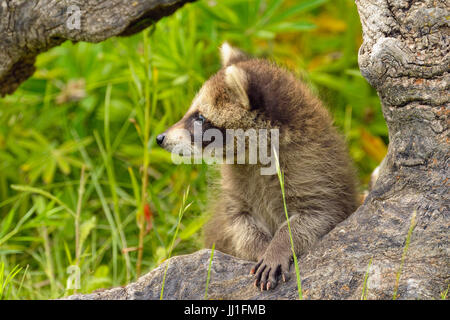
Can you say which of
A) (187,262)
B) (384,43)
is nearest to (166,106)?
(187,262)

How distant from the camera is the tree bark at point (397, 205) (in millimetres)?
2766

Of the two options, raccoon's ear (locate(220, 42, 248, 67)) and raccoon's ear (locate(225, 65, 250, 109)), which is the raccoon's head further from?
raccoon's ear (locate(220, 42, 248, 67))

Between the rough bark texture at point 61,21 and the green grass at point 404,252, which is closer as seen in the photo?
the green grass at point 404,252

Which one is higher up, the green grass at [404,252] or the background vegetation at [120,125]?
the background vegetation at [120,125]

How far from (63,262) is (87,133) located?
133cm

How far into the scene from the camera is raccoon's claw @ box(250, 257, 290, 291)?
2.95 meters

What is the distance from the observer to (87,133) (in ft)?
18.5

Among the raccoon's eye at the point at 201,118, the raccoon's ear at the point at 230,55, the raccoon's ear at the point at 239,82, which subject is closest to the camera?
the raccoon's ear at the point at 239,82

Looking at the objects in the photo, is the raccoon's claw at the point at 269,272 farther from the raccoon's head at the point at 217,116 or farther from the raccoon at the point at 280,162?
the raccoon's head at the point at 217,116

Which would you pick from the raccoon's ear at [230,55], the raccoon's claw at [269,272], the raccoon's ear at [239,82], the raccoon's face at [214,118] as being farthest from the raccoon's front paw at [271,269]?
the raccoon's ear at [230,55]

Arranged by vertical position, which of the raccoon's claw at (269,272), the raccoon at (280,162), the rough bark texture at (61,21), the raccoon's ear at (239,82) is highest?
the rough bark texture at (61,21)

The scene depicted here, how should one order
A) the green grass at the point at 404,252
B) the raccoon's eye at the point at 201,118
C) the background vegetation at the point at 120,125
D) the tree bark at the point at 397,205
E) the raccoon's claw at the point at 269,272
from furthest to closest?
the background vegetation at the point at 120,125, the raccoon's eye at the point at 201,118, the raccoon's claw at the point at 269,272, the tree bark at the point at 397,205, the green grass at the point at 404,252

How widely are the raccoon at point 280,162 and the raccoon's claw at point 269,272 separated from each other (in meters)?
0.03
